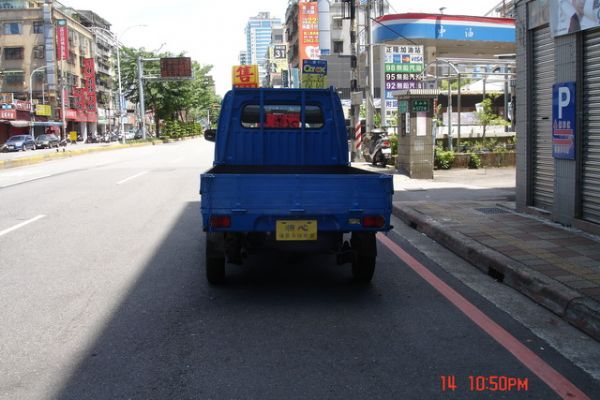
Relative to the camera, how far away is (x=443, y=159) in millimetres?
18359

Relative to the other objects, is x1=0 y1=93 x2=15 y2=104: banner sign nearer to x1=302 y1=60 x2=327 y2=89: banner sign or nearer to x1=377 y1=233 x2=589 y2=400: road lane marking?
x1=302 y1=60 x2=327 y2=89: banner sign

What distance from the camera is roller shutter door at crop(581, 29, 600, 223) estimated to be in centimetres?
777

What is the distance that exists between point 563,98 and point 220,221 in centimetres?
553

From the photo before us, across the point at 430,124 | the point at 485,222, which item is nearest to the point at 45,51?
the point at 430,124

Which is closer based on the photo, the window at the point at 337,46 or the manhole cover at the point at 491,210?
the manhole cover at the point at 491,210

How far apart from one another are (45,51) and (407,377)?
74.1 m

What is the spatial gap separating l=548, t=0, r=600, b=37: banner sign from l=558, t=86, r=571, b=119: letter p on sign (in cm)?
76

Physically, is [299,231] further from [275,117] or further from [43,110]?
[43,110]

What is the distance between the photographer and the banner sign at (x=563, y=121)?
810 cm

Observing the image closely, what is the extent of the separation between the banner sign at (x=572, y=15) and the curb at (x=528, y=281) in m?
3.12

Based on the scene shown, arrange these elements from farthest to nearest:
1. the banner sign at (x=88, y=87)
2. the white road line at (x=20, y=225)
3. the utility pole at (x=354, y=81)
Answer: the banner sign at (x=88, y=87) → the utility pole at (x=354, y=81) → the white road line at (x=20, y=225)

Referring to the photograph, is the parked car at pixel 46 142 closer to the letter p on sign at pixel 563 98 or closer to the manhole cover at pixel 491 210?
the manhole cover at pixel 491 210

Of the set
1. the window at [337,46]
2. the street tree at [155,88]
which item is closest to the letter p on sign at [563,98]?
the street tree at [155,88]

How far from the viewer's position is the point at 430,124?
16.5 meters
